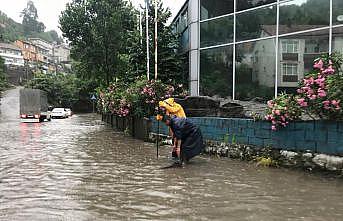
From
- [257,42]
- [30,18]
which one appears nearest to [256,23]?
[257,42]

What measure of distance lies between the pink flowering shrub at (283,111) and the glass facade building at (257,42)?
4169mm

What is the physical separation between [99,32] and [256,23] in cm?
2387

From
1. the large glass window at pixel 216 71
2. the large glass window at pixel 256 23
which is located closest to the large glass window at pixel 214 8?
the large glass window at pixel 256 23

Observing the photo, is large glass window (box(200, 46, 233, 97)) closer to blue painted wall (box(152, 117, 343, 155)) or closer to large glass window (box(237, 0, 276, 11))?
large glass window (box(237, 0, 276, 11))

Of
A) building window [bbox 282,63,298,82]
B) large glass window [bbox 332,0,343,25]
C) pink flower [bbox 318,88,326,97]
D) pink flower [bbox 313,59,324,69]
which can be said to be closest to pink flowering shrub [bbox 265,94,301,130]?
pink flower [bbox 318,88,326,97]

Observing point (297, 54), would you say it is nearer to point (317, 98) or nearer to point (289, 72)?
point (289, 72)

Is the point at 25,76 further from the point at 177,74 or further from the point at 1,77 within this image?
the point at 177,74

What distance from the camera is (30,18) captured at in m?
138

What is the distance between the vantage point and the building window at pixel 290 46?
13.6 metres

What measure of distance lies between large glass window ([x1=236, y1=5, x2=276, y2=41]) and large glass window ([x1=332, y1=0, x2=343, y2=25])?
2.38 m

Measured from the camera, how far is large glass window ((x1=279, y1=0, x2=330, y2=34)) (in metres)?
12.7

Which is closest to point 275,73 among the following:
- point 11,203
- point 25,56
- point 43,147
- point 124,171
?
point 124,171

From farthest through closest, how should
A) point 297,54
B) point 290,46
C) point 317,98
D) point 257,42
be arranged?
point 257,42 → point 290,46 → point 297,54 → point 317,98

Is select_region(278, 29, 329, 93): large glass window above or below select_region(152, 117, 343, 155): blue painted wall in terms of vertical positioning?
above
